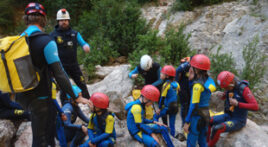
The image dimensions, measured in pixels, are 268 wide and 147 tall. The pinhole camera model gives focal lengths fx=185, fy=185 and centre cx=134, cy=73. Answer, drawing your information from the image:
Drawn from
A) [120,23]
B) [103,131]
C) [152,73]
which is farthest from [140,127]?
[120,23]

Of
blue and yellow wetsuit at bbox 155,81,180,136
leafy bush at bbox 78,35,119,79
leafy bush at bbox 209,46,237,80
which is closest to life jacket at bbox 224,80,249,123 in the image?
blue and yellow wetsuit at bbox 155,81,180,136

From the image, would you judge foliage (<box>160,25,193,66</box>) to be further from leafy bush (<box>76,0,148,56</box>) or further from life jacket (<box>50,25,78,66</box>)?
life jacket (<box>50,25,78,66</box>)

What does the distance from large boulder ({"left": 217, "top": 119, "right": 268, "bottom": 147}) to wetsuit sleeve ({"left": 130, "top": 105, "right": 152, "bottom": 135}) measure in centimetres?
159

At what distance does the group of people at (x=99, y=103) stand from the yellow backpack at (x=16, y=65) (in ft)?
0.30

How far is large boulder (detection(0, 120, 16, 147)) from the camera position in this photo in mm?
3297

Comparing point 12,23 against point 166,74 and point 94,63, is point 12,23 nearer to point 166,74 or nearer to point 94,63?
point 94,63

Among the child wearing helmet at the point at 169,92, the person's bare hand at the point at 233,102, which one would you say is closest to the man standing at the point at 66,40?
the child wearing helmet at the point at 169,92

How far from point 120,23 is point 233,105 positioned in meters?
7.09

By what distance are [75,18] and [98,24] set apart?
280 cm

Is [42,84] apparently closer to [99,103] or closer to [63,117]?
[99,103]

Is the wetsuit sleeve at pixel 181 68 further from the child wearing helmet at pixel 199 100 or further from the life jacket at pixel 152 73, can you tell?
the child wearing helmet at pixel 199 100

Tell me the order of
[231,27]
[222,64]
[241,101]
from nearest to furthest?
1. [241,101]
2. [222,64]
3. [231,27]

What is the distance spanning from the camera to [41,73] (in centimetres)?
213

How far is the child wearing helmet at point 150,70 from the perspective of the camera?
14.6ft
